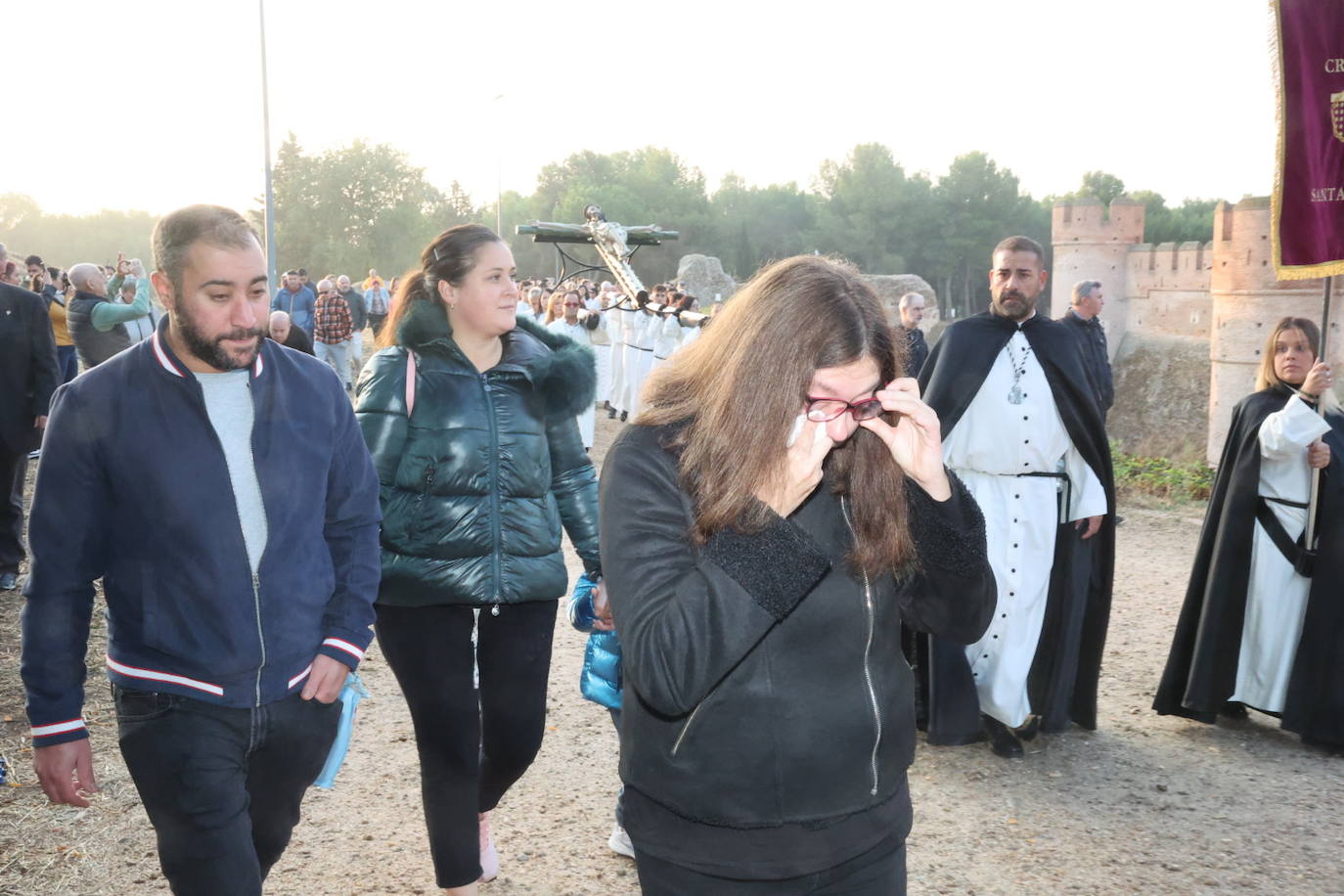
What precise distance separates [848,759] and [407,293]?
2.29 metres

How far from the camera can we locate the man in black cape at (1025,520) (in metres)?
5.55

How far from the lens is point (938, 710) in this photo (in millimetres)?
5527

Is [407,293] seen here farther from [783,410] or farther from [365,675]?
[365,675]

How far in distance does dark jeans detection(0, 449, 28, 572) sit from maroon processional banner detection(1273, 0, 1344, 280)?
7823 mm

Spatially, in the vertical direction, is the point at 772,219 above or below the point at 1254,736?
above

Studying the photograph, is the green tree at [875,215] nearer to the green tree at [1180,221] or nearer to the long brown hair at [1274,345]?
the green tree at [1180,221]

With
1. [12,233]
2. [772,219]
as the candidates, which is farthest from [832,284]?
[12,233]

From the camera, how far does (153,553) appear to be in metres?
2.56

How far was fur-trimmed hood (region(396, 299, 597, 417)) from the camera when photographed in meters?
3.55

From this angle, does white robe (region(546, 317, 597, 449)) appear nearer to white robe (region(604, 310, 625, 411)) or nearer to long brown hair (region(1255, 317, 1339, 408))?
white robe (region(604, 310, 625, 411))

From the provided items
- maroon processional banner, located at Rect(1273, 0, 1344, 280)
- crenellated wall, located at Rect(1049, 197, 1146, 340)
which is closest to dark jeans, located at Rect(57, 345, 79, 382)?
maroon processional banner, located at Rect(1273, 0, 1344, 280)

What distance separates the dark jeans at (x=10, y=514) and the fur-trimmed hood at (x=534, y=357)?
5718 mm

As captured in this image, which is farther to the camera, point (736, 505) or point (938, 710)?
point (938, 710)

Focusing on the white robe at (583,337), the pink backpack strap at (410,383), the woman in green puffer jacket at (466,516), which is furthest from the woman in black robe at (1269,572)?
the white robe at (583,337)
